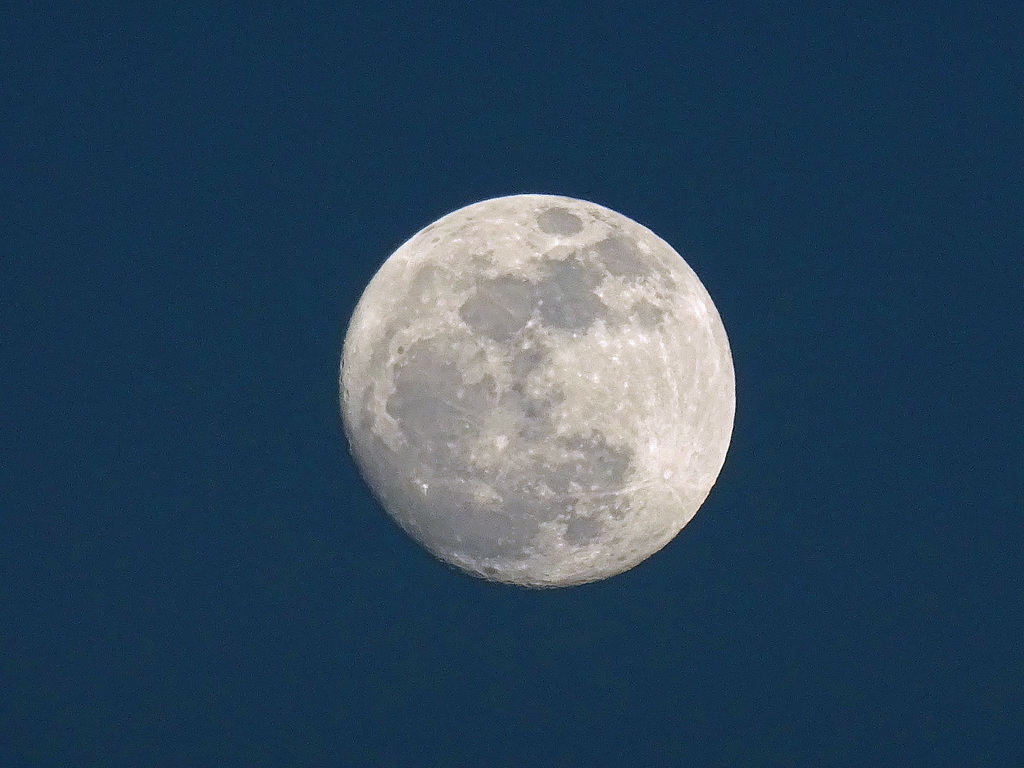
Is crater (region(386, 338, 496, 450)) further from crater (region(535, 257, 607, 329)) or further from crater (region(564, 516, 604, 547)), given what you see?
crater (region(564, 516, 604, 547))

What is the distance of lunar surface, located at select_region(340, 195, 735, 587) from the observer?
7039 mm

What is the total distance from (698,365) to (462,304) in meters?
2.10

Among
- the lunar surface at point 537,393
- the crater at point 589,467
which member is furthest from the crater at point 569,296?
the crater at point 589,467

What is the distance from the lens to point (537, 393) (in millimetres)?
6969

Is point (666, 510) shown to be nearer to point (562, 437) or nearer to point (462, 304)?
point (562, 437)

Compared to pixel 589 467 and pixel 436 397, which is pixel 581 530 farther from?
pixel 436 397

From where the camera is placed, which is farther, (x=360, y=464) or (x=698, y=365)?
(x=360, y=464)

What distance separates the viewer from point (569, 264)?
7340 mm

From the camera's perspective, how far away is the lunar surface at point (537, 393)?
23.1ft

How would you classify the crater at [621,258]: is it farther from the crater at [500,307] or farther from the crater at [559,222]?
the crater at [500,307]

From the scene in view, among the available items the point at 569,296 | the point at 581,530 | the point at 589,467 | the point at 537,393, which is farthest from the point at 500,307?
the point at 581,530

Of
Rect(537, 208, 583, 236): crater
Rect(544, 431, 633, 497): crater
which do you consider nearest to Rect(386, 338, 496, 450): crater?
Rect(544, 431, 633, 497): crater

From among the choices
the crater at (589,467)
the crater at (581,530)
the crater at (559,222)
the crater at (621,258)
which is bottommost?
the crater at (581,530)

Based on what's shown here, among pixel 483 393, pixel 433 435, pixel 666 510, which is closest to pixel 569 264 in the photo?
pixel 483 393
